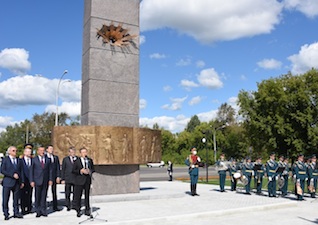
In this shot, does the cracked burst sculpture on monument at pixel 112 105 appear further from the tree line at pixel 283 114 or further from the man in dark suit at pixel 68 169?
the tree line at pixel 283 114

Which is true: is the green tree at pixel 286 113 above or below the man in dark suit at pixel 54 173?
above

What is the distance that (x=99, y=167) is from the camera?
13469 mm

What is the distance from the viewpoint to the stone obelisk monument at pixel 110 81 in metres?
13.7

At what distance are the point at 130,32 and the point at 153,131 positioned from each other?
4.36m

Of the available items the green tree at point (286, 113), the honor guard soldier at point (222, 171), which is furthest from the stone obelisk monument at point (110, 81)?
the green tree at point (286, 113)

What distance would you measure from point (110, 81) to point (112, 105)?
98cm

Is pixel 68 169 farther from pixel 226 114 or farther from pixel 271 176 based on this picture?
pixel 226 114

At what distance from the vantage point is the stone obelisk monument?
45.0 feet

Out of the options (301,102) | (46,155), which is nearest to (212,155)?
(301,102)

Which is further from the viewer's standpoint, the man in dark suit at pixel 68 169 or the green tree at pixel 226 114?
the green tree at pixel 226 114

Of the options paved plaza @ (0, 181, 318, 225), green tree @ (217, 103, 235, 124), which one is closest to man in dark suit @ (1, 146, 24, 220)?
paved plaza @ (0, 181, 318, 225)

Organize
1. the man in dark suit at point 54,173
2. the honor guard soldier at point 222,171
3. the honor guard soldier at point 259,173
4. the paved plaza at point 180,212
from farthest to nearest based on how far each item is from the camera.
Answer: the honor guard soldier at point 222,171 → the honor guard soldier at point 259,173 → the man in dark suit at point 54,173 → the paved plaza at point 180,212

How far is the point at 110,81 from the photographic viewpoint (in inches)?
557

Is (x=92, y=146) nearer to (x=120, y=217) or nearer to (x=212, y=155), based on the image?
(x=120, y=217)
